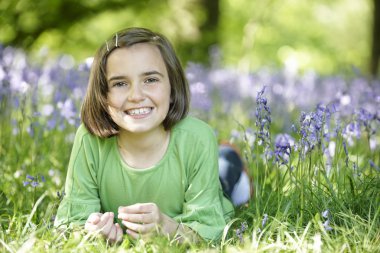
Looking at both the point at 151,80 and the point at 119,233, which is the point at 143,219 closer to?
the point at 119,233

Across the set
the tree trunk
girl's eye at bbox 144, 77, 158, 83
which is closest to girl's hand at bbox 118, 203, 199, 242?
girl's eye at bbox 144, 77, 158, 83

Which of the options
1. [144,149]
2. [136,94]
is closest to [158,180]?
[144,149]

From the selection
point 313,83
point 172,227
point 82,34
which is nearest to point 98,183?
point 172,227

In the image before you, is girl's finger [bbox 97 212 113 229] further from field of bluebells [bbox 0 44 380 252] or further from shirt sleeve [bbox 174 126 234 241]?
shirt sleeve [bbox 174 126 234 241]

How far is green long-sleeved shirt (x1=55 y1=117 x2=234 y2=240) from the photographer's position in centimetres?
284

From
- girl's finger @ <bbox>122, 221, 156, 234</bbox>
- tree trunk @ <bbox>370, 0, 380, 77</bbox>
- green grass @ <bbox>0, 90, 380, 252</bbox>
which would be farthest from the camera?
tree trunk @ <bbox>370, 0, 380, 77</bbox>

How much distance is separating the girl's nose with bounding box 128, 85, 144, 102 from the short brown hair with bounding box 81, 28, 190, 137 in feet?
0.54

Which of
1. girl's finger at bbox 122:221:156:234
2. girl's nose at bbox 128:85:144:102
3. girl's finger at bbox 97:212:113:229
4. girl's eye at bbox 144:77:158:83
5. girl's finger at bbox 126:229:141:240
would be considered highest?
girl's eye at bbox 144:77:158:83

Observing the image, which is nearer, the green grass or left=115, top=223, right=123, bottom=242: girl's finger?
the green grass

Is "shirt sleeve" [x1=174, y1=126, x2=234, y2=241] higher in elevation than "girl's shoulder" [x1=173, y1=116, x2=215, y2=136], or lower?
lower

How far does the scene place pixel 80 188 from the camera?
2879 mm

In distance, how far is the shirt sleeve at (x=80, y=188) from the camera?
2818 mm

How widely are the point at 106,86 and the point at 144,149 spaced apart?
338mm

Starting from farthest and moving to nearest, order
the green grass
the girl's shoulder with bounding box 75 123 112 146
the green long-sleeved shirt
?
1. the girl's shoulder with bounding box 75 123 112 146
2. the green long-sleeved shirt
3. the green grass
